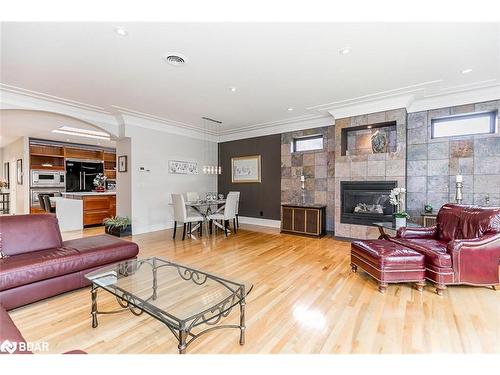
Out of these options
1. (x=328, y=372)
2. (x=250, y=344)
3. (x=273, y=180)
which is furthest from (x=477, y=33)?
(x=273, y=180)

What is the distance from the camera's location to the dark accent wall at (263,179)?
660 centimetres

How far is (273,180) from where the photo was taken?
6660 millimetres

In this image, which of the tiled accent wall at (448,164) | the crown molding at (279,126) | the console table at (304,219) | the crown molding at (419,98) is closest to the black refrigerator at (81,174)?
the crown molding at (279,126)

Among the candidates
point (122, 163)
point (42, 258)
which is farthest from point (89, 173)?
point (42, 258)

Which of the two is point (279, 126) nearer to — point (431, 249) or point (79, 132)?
point (431, 249)

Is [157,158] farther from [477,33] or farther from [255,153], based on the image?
[477,33]

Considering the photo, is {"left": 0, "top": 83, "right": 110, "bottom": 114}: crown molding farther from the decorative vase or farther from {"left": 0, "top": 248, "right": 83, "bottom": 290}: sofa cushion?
the decorative vase

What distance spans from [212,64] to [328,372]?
332cm

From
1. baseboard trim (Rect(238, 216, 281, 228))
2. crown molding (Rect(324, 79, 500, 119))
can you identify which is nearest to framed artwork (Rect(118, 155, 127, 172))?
baseboard trim (Rect(238, 216, 281, 228))

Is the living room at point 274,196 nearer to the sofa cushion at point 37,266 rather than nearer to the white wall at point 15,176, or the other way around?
the sofa cushion at point 37,266

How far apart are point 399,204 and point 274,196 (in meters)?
3.02

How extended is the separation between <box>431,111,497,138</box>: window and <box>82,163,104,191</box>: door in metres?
10.1

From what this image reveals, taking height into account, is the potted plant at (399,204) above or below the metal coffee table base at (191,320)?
above

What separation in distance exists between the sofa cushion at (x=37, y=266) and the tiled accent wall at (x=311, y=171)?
477 centimetres
